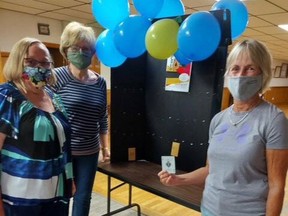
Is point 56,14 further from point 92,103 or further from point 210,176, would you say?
point 210,176

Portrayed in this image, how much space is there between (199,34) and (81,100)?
0.80m

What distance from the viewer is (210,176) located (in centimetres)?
117

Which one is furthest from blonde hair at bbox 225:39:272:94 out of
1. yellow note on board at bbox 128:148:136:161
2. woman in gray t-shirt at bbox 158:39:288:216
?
yellow note on board at bbox 128:148:136:161

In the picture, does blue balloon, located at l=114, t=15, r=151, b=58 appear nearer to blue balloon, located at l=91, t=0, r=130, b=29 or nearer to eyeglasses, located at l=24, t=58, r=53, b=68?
blue balloon, located at l=91, t=0, r=130, b=29

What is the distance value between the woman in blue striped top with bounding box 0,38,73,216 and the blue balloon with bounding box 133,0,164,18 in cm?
77

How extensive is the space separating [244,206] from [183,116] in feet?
3.44

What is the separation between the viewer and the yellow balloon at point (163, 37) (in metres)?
1.71

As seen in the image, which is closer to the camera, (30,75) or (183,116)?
(30,75)

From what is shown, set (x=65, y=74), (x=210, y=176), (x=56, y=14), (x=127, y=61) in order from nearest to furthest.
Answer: (x=210, y=176) → (x=65, y=74) → (x=127, y=61) → (x=56, y=14)

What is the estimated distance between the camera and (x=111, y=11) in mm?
1939

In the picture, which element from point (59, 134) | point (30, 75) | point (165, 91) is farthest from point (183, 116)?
point (30, 75)

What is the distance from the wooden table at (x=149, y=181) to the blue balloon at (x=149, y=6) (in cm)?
112

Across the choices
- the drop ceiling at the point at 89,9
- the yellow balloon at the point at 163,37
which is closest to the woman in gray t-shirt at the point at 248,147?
the yellow balloon at the point at 163,37

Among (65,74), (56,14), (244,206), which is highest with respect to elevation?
(56,14)
